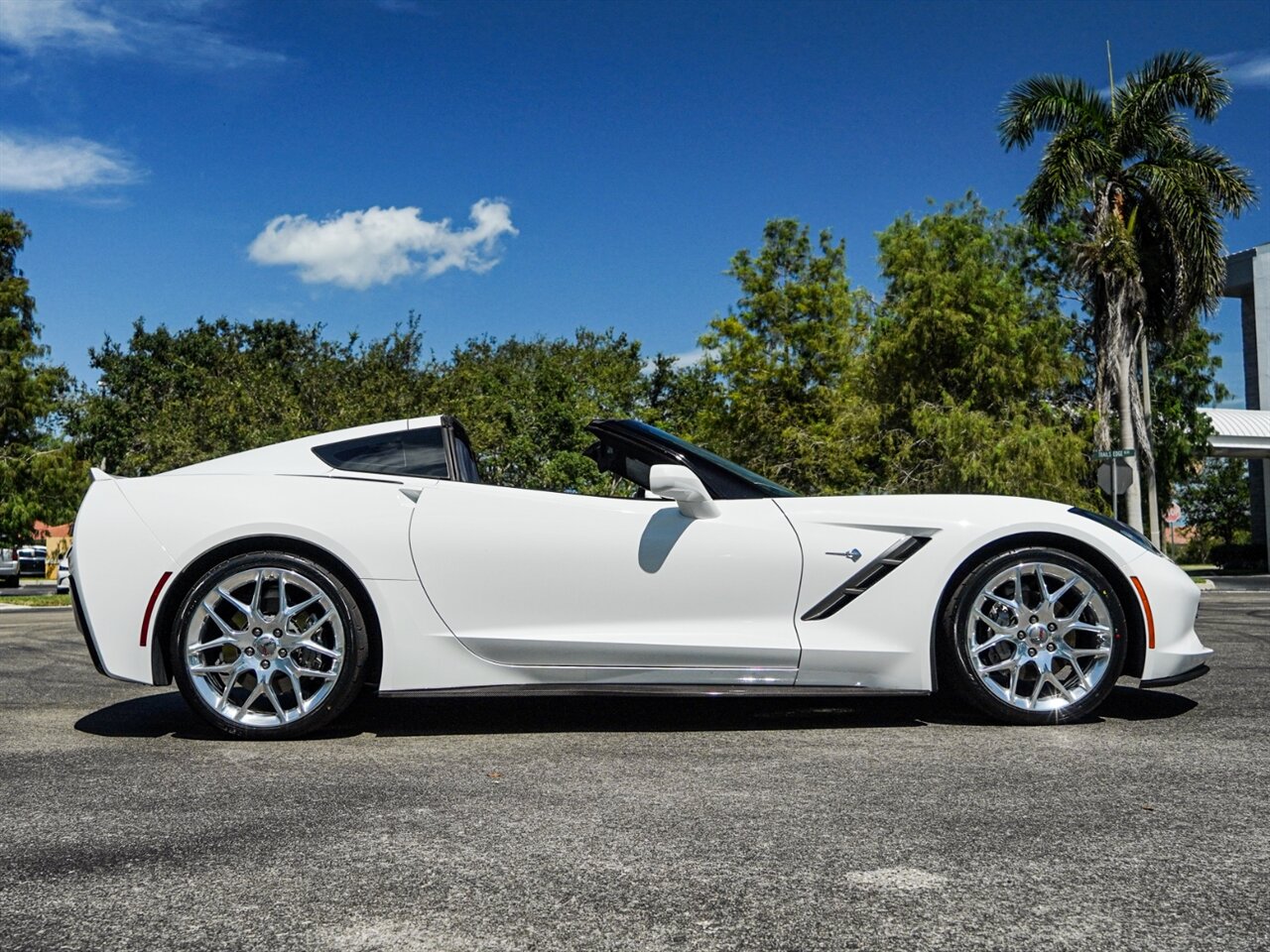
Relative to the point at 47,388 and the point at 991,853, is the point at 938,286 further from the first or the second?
the point at 991,853

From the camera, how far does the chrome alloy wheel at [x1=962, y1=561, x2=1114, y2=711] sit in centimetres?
430

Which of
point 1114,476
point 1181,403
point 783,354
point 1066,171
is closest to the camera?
point 1114,476

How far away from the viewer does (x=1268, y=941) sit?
79.7 inches

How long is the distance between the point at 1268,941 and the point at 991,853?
660mm

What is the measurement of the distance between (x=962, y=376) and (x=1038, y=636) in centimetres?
2351

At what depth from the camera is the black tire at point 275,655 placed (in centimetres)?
427

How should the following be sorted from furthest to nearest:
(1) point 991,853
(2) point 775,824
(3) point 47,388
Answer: (3) point 47,388 < (2) point 775,824 < (1) point 991,853

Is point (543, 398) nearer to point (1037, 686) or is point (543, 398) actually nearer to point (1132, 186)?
point (1132, 186)

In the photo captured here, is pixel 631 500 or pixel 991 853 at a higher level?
pixel 631 500

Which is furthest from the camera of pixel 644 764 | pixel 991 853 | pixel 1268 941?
pixel 644 764

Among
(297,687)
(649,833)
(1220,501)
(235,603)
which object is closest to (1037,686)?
(649,833)

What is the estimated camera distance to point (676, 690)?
421 centimetres

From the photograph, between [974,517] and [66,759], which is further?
[974,517]

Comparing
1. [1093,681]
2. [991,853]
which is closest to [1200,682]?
[1093,681]
